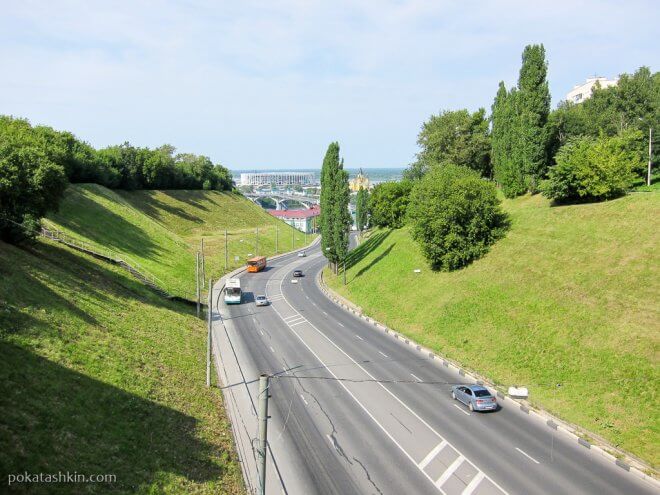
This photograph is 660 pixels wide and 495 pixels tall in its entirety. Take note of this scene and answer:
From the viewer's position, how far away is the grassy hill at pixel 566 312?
85.8 feet

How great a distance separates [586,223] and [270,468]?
37133 mm

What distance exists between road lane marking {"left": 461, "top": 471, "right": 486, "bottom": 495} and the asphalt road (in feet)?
0.14

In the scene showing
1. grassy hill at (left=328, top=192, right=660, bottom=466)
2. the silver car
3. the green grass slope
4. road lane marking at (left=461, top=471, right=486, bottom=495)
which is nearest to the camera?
the green grass slope

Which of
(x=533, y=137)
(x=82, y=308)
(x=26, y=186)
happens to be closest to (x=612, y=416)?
(x=82, y=308)

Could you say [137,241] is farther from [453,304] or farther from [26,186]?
[453,304]

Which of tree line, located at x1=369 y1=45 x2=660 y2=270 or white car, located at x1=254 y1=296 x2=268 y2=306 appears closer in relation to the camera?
tree line, located at x1=369 y1=45 x2=660 y2=270

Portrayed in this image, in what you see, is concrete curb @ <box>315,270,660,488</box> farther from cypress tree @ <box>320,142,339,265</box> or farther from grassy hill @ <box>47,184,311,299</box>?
grassy hill @ <box>47,184,311,299</box>

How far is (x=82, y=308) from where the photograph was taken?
30906mm

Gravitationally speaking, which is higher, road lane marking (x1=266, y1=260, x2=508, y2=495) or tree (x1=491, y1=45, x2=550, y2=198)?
tree (x1=491, y1=45, x2=550, y2=198)

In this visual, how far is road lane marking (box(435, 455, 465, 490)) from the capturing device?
20.4 metres

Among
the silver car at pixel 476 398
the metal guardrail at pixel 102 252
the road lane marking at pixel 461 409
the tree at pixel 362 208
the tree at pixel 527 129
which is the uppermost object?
the tree at pixel 527 129

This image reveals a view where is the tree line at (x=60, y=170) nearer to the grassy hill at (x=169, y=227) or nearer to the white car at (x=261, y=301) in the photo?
the grassy hill at (x=169, y=227)

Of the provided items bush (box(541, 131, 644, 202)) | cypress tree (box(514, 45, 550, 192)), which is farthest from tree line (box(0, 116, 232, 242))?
cypress tree (box(514, 45, 550, 192))

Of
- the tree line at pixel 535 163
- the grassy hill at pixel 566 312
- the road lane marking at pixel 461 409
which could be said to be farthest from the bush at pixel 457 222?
the road lane marking at pixel 461 409
